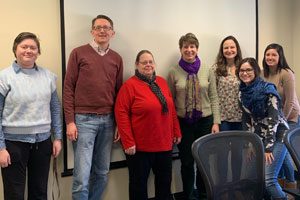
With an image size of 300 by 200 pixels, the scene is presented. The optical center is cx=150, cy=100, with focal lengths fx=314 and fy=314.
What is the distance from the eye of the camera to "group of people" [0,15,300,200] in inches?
80.4

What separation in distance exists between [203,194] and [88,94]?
1487 mm

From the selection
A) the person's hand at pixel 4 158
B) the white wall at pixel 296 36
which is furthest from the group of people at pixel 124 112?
the white wall at pixel 296 36

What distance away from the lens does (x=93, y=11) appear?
254 centimetres

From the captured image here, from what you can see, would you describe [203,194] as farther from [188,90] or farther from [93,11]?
[93,11]

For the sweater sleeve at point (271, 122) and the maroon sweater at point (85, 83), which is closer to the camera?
the sweater sleeve at point (271, 122)

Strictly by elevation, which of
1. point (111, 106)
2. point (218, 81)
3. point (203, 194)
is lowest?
point (203, 194)

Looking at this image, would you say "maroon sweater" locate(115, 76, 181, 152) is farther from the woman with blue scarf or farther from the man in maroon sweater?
the woman with blue scarf

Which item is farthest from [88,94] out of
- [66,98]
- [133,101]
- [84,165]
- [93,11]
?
[93,11]

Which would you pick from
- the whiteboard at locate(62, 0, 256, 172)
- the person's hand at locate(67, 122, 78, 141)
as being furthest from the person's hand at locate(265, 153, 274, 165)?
the person's hand at locate(67, 122, 78, 141)

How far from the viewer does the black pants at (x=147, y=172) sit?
2.50 metres

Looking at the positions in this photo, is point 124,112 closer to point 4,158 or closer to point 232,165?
point 4,158

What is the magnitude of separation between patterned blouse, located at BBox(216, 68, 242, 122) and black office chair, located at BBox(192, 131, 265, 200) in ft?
3.52

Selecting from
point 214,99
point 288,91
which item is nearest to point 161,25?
point 214,99

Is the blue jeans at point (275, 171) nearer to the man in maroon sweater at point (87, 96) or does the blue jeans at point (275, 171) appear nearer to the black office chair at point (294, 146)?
the black office chair at point (294, 146)
